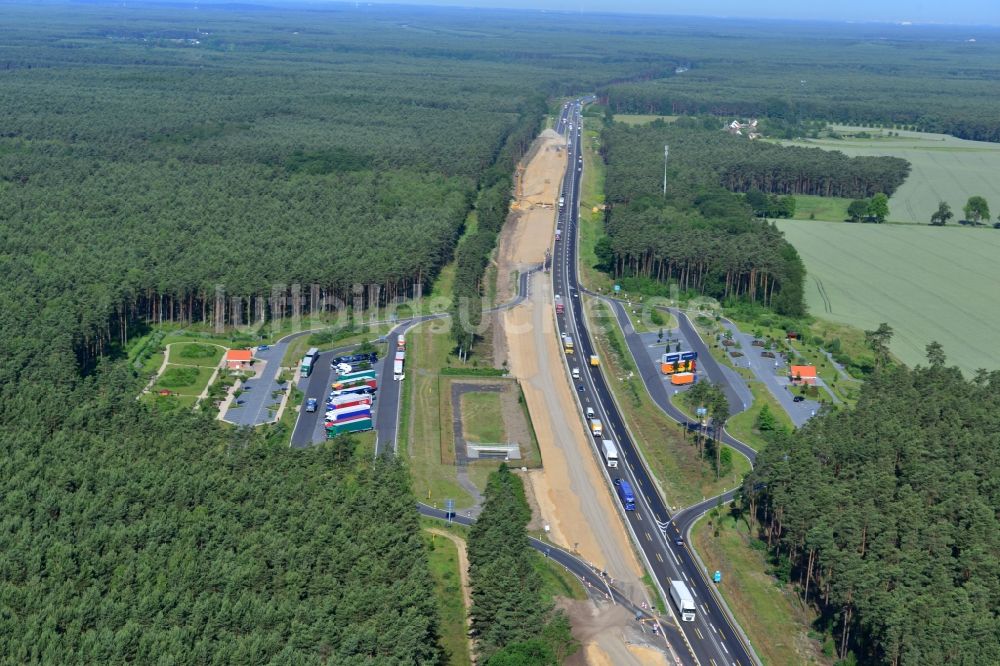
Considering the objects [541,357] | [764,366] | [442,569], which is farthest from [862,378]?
[442,569]

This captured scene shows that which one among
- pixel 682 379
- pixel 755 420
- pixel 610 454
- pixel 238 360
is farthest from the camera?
pixel 238 360

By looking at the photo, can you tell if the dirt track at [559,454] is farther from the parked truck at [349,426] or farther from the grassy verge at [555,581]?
the parked truck at [349,426]

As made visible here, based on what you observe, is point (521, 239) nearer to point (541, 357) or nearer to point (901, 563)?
point (541, 357)

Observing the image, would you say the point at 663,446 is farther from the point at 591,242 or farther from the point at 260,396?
the point at 591,242

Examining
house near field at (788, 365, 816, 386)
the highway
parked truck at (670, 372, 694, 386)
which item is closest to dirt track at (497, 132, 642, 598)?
the highway

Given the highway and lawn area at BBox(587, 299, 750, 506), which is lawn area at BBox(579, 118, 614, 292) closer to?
the highway

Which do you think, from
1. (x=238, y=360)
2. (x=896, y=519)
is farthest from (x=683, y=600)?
(x=238, y=360)

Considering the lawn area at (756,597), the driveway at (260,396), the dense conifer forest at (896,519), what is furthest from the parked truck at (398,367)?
the dense conifer forest at (896,519)
